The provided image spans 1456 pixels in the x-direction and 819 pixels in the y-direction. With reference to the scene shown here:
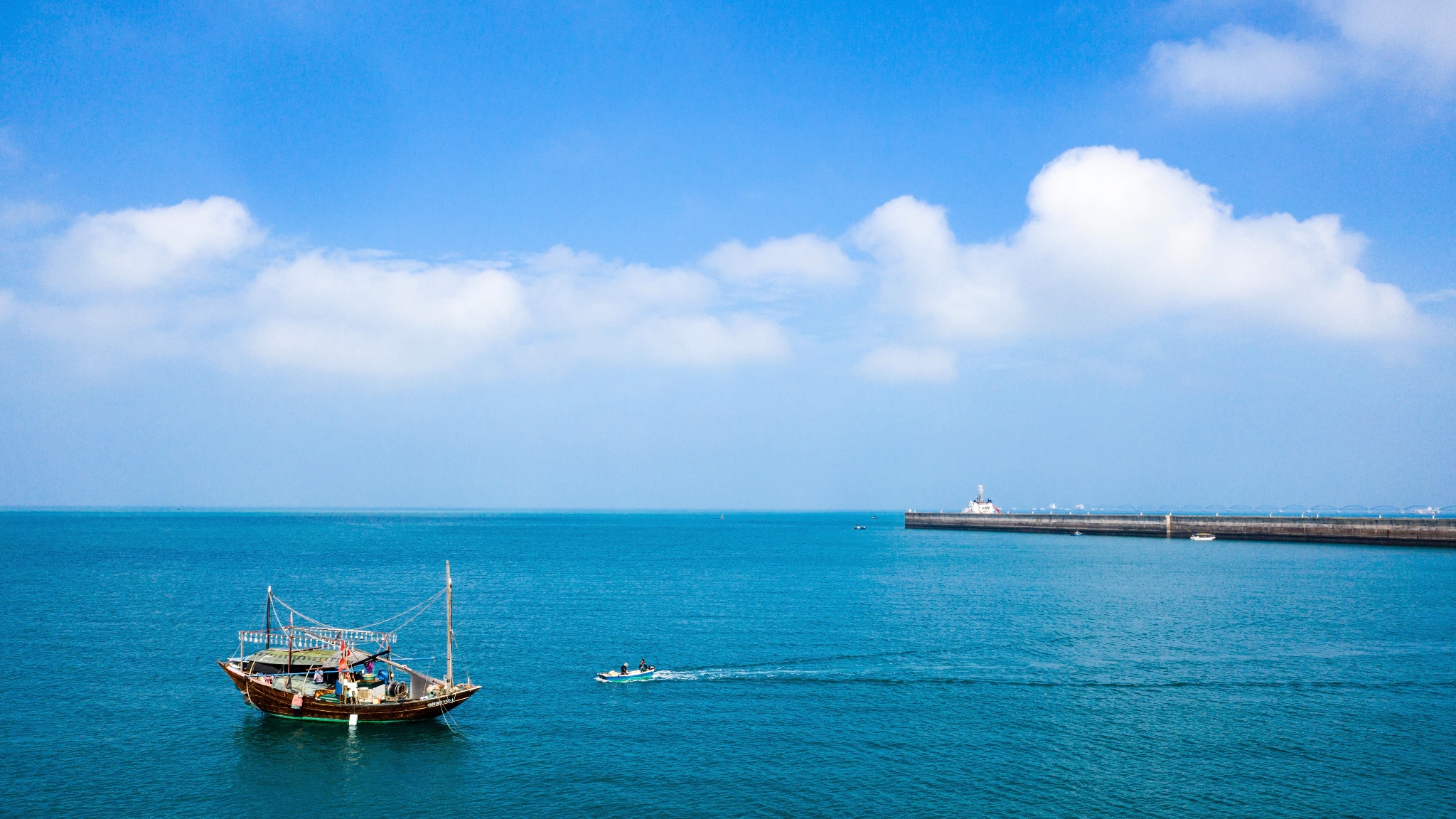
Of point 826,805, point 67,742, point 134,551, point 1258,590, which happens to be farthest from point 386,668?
point 134,551

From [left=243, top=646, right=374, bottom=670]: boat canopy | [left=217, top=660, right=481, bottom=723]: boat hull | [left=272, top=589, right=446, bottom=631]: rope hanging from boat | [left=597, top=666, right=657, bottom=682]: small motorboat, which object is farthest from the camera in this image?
[left=272, top=589, right=446, bottom=631]: rope hanging from boat

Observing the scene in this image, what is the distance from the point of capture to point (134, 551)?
161 metres

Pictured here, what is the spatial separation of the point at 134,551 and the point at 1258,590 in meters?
183

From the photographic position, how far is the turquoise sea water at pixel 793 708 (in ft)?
117

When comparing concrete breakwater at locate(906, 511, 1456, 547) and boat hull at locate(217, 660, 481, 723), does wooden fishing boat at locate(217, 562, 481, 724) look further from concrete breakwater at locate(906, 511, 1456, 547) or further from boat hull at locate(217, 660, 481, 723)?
concrete breakwater at locate(906, 511, 1456, 547)

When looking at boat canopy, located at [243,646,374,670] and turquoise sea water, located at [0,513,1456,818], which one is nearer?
turquoise sea water, located at [0,513,1456,818]

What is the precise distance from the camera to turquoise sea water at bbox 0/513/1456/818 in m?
35.7

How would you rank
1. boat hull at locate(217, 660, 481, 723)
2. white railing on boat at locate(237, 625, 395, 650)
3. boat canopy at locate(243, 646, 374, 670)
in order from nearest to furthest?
1. boat hull at locate(217, 660, 481, 723)
2. boat canopy at locate(243, 646, 374, 670)
3. white railing on boat at locate(237, 625, 395, 650)

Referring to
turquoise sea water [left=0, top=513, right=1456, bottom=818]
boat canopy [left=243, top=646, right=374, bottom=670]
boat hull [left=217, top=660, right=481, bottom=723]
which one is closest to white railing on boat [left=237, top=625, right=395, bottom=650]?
boat canopy [left=243, top=646, right=374, bottom=670]

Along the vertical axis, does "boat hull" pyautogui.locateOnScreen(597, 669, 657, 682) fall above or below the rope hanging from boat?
above

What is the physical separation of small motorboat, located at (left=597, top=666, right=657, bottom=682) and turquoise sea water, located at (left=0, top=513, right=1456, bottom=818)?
110cm

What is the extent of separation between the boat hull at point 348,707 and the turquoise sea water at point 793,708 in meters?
0.72

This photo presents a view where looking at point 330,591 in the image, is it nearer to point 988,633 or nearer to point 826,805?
point 988,633

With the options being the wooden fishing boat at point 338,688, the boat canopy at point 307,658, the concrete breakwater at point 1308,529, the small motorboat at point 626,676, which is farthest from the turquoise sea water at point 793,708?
the concrete breakwater at point 1308,529
